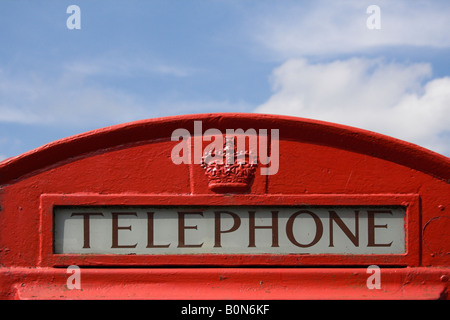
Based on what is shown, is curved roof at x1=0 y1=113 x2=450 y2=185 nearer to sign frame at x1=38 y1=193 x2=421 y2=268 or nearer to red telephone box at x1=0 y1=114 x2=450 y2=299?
red telephone box at x1=0 y1=114 x2=450 y2=299

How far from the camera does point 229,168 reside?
3.08 metres

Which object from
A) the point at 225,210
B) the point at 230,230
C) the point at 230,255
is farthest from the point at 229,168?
the point at 230,255

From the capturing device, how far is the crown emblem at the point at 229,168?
3.08m

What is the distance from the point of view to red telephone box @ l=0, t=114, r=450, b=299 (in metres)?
3.07

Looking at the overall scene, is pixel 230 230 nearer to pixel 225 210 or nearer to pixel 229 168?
pixel 225 210

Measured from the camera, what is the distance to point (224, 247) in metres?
3.08

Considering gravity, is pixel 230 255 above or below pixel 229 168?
below

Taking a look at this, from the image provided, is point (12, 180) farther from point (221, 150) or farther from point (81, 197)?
point (221, 150)

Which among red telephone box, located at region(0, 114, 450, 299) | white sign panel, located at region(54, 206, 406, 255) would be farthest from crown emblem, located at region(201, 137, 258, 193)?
white sign panel, located at region(54, 206, 406, 255)

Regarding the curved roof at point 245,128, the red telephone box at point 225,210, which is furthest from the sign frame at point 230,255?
the curved roof at point 245,128

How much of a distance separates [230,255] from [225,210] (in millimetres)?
267

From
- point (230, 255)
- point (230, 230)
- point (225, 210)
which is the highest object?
point (225, 210)

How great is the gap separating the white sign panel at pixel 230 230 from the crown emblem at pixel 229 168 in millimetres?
137

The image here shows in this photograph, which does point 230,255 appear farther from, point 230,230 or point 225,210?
point 225,210
